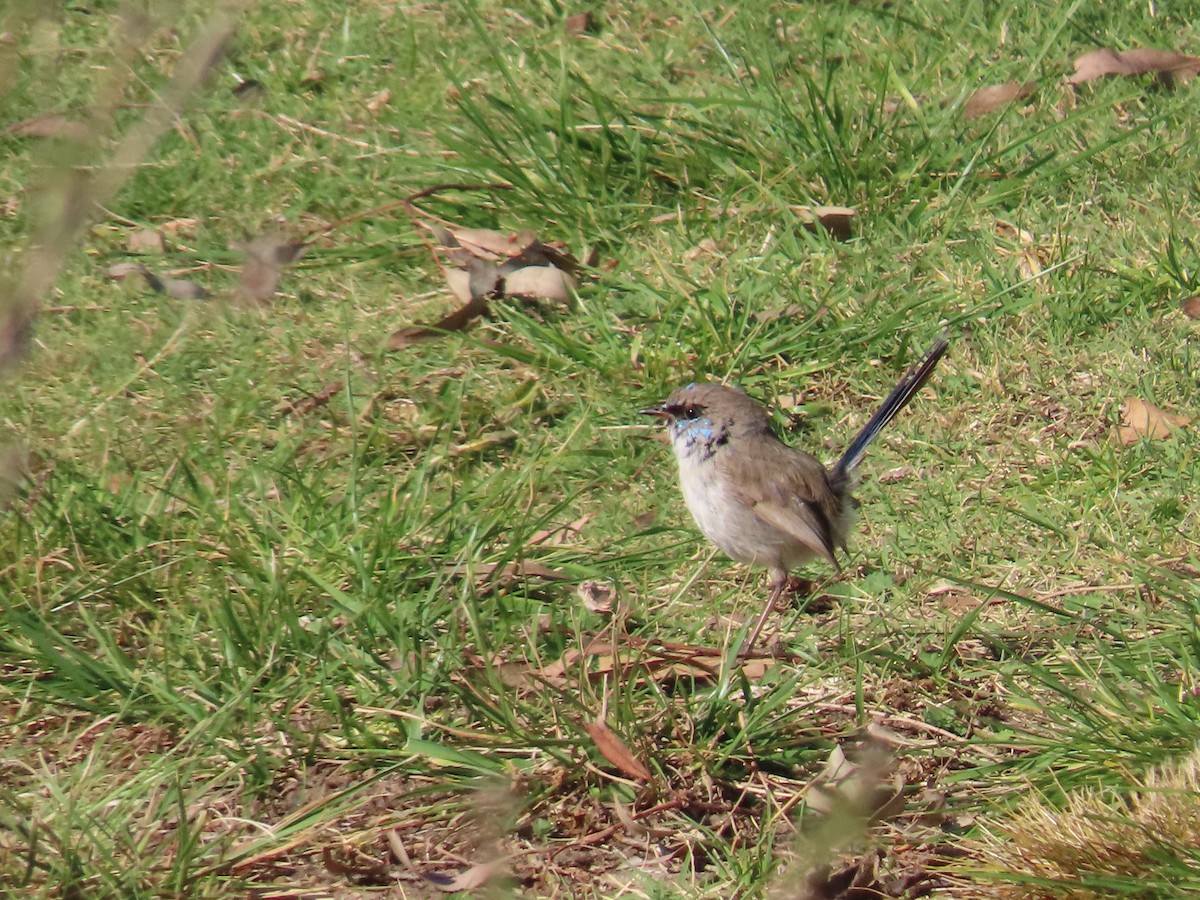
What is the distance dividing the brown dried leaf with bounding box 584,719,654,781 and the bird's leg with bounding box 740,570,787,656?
67 cm

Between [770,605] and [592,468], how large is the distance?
2.94ft

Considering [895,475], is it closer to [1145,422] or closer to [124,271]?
[1145,422]

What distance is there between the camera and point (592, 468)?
5.16m

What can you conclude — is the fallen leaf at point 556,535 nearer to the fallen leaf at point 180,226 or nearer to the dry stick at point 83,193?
the fallen leaf at point 180,226

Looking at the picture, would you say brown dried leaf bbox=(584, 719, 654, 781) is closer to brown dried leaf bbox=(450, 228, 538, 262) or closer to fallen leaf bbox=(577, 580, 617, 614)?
fallen leaf bbox=(577, 580, 617, 614)

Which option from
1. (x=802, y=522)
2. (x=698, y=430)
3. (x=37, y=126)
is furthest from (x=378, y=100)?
(x=802, y=522)

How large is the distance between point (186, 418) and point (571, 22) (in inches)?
114

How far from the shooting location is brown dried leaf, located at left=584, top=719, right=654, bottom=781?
3.72 metres

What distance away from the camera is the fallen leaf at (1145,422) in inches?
199

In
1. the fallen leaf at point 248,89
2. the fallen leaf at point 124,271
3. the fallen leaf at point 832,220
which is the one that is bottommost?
the fallen leaf at point 124,271

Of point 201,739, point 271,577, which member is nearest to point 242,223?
point 271,577

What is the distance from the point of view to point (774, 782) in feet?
12.6

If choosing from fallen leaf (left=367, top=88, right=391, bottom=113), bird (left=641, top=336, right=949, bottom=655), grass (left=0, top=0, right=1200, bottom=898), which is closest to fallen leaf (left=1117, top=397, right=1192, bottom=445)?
grass (left=0, top=0, right=1200, bottom=898)

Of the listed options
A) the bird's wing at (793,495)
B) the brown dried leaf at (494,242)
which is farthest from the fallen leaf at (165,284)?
the bird's wing at (793,495)
